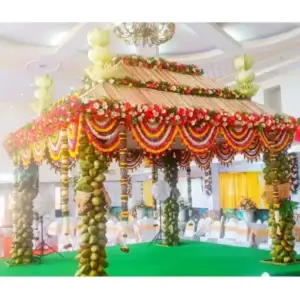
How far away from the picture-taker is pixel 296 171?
10.8 m

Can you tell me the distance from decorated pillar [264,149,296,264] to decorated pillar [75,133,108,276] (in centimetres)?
234

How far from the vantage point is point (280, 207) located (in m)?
5.67

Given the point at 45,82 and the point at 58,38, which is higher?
the point at 58,38

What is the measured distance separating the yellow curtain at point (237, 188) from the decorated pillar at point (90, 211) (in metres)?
9.53

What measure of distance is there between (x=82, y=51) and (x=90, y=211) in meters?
5.59

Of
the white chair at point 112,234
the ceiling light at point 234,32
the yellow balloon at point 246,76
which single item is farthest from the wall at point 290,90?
the white chair at point 112,234

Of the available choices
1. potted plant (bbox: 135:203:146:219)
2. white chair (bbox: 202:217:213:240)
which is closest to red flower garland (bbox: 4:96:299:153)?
white chair (bbox: 202:217:213:240)

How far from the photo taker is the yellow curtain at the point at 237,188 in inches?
526

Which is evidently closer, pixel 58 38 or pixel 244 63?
pixel 244 63

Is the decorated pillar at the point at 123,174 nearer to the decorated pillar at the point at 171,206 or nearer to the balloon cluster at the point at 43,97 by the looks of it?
the balloon cluster at the point at 43,97

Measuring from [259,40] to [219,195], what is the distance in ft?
19.3

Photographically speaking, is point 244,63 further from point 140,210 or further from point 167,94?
point 140,210

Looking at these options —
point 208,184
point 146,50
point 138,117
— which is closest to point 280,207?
point 138,117

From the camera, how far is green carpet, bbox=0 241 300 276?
514 centimetres
